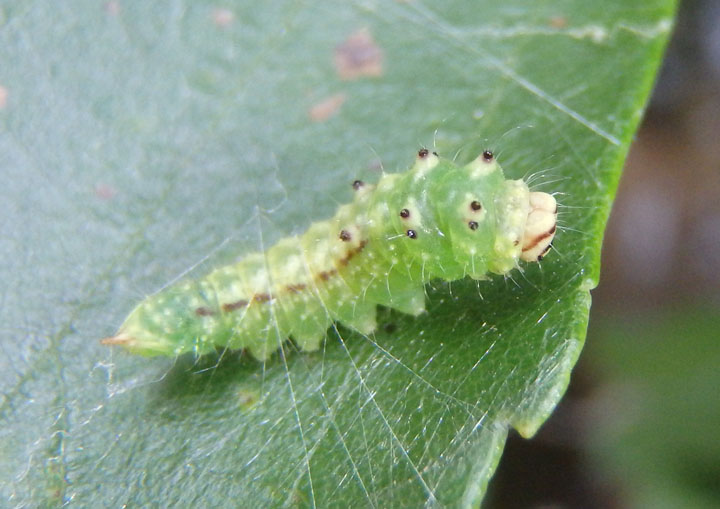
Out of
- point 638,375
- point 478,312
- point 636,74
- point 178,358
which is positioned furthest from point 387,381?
point 638,375

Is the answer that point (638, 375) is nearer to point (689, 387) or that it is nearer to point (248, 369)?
point (689, 387)

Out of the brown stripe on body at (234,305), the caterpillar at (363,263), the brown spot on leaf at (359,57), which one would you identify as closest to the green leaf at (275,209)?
the brown spot on leaf at (359,57)

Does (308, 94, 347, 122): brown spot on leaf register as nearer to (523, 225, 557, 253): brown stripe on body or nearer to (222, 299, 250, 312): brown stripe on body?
(222, 299, 250, 312): brown stripe on body

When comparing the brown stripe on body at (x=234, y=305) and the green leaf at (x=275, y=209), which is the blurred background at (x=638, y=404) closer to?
the green leaf at (x=275, y=209)

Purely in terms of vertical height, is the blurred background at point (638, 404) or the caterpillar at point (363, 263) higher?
the caterpillar at point (363, 263)

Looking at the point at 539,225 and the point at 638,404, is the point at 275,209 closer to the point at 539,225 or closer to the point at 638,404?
the point at 539,225

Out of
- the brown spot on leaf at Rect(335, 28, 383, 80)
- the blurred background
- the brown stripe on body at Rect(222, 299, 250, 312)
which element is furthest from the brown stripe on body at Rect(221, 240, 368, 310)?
the blurred background
